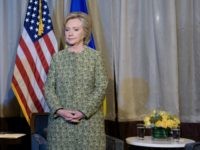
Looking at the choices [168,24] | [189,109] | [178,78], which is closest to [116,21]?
[168,24]

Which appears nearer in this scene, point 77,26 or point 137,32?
point 77,26

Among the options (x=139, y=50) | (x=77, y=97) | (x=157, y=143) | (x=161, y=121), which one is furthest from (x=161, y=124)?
(x=139, y=50)

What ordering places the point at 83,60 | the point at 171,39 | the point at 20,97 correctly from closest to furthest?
the point at 83,60, the point at 20,97, the point at 171,39

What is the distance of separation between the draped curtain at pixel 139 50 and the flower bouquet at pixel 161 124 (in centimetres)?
76

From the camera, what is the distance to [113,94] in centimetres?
463

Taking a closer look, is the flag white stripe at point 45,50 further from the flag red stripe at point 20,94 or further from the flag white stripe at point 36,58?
the flag red stripe at point 20,94

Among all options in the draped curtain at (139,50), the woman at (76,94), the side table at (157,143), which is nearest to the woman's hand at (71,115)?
the woman at (76,94)

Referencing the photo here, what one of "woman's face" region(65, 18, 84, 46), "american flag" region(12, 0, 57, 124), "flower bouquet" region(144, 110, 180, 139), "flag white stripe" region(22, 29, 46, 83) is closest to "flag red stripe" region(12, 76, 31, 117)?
"american flag" region(12, 0, 57, 124)

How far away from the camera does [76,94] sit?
2.97m

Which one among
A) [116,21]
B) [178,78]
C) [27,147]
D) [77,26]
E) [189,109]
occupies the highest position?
[116,21]

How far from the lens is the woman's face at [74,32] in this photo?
308cm

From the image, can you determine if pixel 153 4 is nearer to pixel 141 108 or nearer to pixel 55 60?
pixel 141 108

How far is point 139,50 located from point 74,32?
177 centimetres

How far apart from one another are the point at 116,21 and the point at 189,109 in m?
1.30
